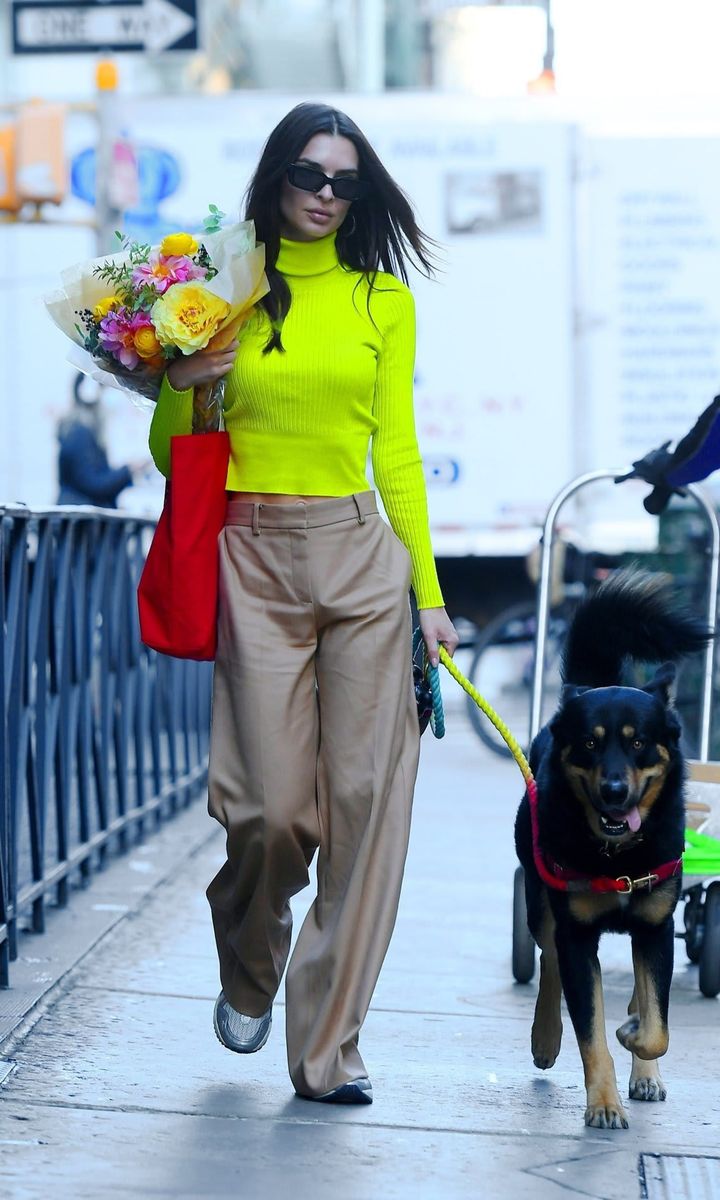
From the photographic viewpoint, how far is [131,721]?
712 cm

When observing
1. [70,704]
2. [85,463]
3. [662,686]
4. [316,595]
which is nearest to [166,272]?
[316,595]

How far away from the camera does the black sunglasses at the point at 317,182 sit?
3711 millimetres

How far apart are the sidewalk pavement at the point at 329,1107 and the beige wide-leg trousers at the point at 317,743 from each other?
23 cm

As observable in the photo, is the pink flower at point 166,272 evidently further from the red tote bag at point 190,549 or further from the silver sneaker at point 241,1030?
the silver sneaker at point 241,1030

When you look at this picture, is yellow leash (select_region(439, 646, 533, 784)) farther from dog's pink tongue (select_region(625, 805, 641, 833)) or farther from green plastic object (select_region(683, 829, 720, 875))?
green plastic object (select_region(683, 829, 720, 875))

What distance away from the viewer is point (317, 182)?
3713 mm

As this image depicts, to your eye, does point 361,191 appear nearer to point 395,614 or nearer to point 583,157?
point 395,614

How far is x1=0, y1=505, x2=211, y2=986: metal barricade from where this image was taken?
15.7ft

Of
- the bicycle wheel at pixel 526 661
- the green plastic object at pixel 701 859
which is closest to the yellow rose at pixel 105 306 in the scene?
the green plastic object at pixel 701 859

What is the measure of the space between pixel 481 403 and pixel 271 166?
7.64 m

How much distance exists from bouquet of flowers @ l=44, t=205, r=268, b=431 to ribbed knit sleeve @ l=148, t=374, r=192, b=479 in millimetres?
26

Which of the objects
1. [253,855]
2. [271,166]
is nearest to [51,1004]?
[253,855]

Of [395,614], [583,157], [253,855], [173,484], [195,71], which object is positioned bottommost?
[253,855]

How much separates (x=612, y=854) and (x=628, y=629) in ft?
2.27
